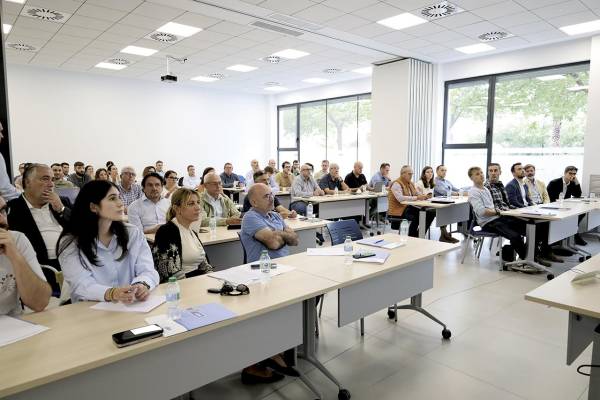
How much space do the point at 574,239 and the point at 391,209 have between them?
303 cm

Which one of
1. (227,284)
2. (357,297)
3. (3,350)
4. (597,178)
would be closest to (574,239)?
(597,178)

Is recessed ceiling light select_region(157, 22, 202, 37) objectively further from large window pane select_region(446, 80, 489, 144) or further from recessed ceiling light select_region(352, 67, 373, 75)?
large window pane select_region(446, 80, 489, 144)

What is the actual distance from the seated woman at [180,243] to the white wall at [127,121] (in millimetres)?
8856

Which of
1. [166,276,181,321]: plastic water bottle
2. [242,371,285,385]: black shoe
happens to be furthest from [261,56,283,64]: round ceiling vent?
[166,276,181,321]: plastic water bottle

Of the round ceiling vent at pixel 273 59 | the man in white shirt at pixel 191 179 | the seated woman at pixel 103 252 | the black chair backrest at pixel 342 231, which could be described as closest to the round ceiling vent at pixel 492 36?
the round ceiling vent at pixel 273 59

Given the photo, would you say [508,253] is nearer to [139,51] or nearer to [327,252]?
[327,252]

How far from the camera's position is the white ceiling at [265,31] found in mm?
5820

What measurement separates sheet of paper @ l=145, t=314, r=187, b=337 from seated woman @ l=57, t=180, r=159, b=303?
239 millimetres

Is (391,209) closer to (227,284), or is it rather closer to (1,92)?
(227,284)

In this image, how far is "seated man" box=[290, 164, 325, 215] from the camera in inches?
282

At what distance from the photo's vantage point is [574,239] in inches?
260

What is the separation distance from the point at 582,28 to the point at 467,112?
9.47 ft

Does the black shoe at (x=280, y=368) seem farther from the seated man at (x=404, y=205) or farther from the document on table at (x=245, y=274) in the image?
the seated man at (x=404, y=205)

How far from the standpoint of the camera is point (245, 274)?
8.26ft
